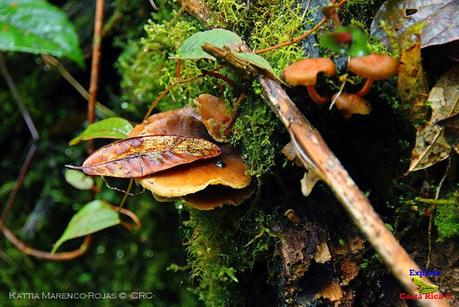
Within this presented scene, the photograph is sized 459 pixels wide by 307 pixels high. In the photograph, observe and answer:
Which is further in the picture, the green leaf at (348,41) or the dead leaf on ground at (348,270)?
the dead leaf on ground at (348,270)

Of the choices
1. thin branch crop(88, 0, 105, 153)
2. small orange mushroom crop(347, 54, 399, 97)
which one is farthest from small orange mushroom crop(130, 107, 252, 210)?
thin branch crop(88, 0, 105, 153)

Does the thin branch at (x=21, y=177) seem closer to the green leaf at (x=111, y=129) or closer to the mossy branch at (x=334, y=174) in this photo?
the green leaf at (x=111, y=129)

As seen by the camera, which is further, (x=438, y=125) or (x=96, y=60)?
(x=96, y=60)

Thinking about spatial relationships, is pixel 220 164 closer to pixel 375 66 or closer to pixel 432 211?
pixel 375 66

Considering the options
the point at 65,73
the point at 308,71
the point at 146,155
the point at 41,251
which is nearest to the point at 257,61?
the point at 308,71

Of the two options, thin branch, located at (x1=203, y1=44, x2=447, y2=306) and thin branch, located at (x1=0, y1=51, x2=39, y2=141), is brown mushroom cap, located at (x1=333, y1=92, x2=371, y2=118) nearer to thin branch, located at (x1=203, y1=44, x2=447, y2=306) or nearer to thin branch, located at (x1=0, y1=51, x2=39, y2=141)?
thin branch, located at (x1=203, y1=44, x2=447, y2=306)

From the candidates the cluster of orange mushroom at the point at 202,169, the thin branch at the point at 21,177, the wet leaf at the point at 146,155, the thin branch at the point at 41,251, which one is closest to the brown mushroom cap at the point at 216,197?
the cluster of orange mushroom at the point at 202,169
